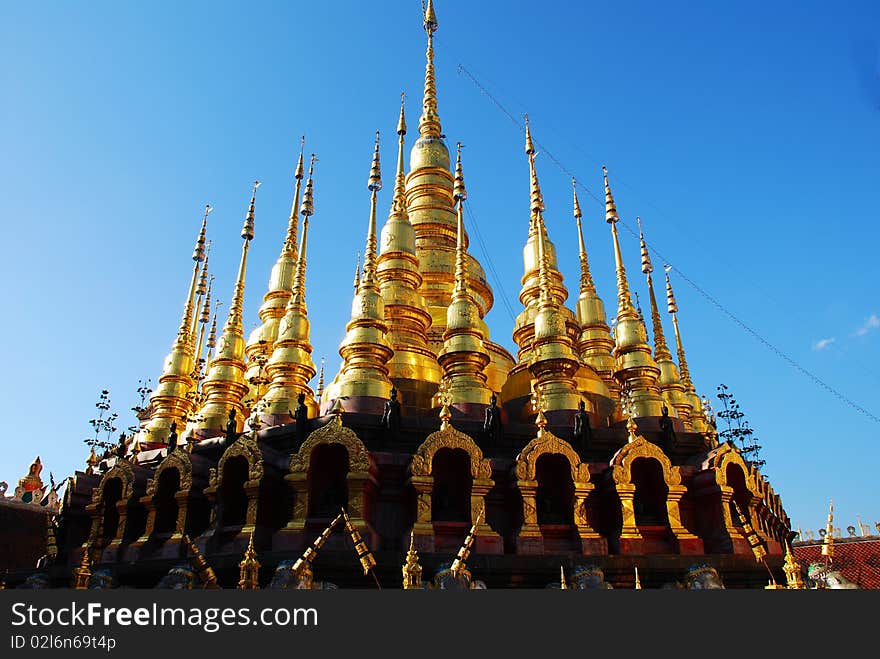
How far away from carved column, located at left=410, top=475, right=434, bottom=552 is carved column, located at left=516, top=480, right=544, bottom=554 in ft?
5.36

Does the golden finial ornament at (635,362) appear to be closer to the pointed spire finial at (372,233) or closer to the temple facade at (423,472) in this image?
the temple facade at (423,472)

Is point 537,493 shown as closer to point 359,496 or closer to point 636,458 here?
point 636,458

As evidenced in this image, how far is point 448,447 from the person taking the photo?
13516 millimetres

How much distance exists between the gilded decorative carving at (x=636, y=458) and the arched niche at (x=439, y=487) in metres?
2.50

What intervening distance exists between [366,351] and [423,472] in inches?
175

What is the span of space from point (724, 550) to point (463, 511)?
4.97 meters

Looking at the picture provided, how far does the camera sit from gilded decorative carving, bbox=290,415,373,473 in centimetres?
1298

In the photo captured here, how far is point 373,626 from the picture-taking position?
6723 millimetres

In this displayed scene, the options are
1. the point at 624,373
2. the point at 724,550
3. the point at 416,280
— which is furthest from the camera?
the point at 416,280

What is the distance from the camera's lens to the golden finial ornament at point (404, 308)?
18.2 m

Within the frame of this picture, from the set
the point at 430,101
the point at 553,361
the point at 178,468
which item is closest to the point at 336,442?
the point at 178,468

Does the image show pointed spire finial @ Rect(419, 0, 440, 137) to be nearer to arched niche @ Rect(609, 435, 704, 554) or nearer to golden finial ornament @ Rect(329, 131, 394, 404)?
golden finial ornament @ Rect(329, 131, 394, 404)

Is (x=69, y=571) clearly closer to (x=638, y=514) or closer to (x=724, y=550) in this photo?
(x=638, y=514)

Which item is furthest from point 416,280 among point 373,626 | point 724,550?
point 373,626
